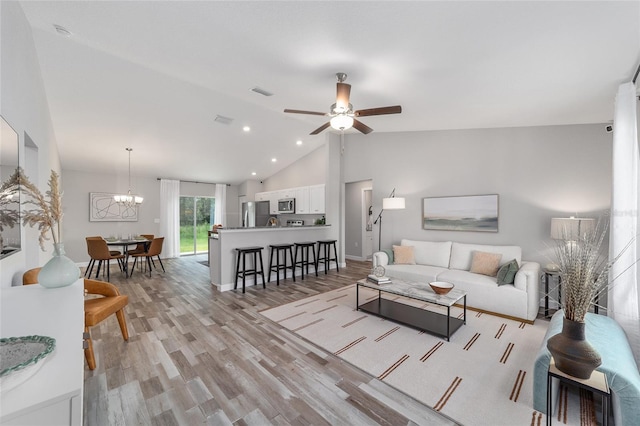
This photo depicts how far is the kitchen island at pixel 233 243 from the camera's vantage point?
184 inches

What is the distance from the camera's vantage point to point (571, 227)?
3266 millimetres

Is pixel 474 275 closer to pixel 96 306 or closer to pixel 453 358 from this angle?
pixel 453 358

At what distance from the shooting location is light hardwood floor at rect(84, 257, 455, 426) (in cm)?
179

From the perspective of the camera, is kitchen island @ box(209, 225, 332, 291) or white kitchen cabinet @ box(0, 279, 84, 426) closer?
→ white kitchen cabinet @ box(0, 279, 84, 426)

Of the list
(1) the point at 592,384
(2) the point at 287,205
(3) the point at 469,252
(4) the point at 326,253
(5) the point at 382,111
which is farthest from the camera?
(2) the point at 287,205

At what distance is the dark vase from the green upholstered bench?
0.16 m

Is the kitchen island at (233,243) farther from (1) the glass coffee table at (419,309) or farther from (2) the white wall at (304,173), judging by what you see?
(1) the glass coffee table at (419,309)

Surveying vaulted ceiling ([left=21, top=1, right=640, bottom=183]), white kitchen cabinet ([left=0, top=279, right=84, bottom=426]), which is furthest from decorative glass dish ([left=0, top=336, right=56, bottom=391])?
vaulted ceiling ([left=21, top=1, right=640, bottom=183])

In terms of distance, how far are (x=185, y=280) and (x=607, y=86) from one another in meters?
6.74

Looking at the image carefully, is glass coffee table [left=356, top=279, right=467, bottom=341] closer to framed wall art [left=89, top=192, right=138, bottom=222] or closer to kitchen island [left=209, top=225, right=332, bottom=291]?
kitchen island [left=209, top=225, right=332, bottom=291]

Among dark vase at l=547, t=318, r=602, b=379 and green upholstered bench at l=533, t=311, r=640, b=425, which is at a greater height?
dark vase at l=547, t=318, r=602, b=379

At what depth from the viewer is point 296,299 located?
13.6ft

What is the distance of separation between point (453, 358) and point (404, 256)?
7.89 ft

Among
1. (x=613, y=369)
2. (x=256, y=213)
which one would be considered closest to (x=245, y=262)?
(x=256, y=213)
